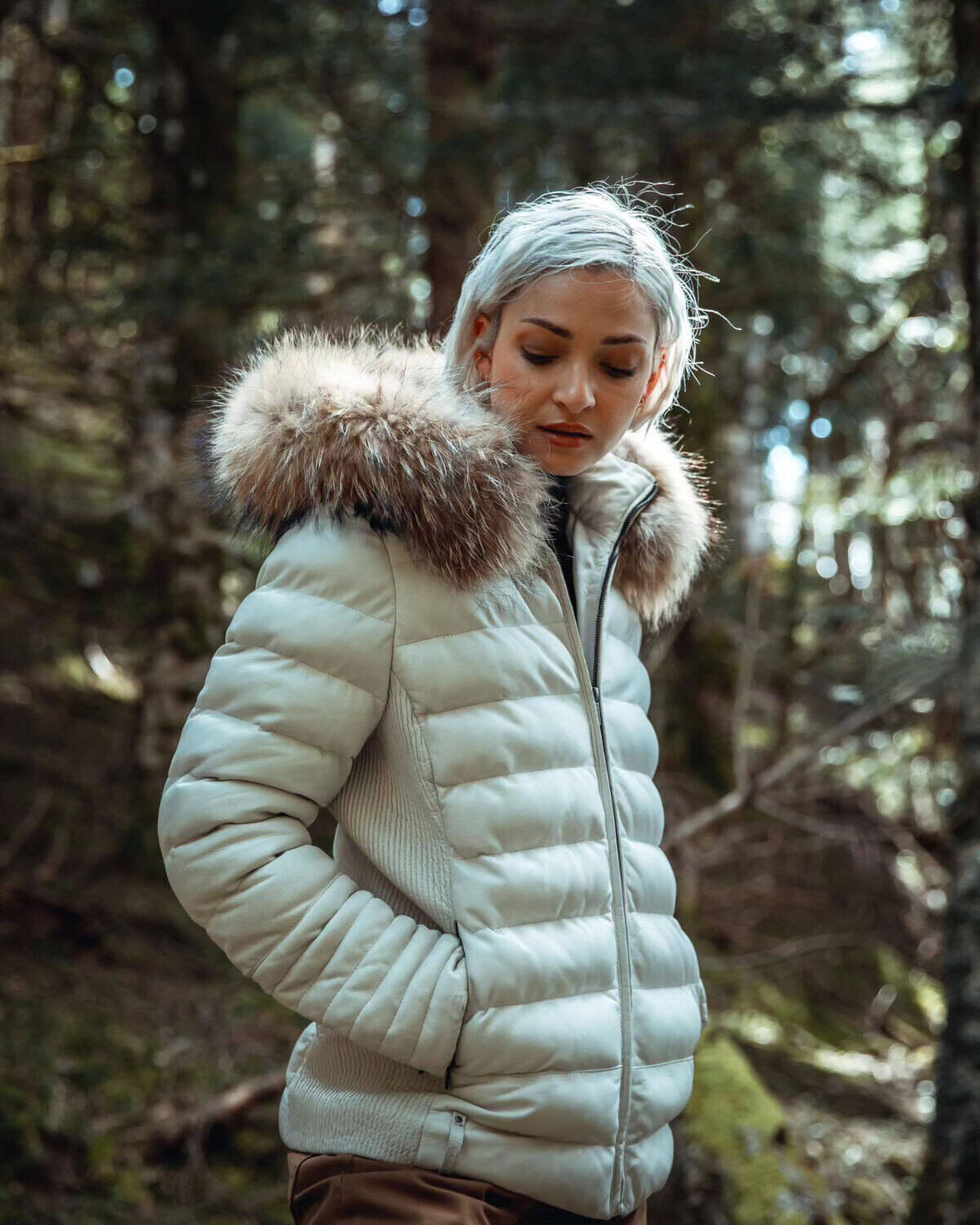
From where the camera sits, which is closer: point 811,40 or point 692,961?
point 692,961

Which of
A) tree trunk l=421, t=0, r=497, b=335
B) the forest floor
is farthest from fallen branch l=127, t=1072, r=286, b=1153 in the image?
tree trunk l=421, t=0, r=497, b=335

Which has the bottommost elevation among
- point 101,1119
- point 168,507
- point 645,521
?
point 101,1119

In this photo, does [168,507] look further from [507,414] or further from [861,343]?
[861,343]

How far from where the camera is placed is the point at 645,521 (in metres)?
2.28

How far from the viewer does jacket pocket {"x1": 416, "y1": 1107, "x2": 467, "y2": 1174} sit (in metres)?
1.57

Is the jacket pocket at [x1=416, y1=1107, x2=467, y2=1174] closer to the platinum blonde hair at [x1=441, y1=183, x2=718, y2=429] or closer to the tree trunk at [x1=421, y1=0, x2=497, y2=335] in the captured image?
the platinum blonde hair at [x1=441, y1=183, x2=718, y2=429]

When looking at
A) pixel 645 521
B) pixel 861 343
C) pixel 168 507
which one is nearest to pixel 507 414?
pixel 645 521

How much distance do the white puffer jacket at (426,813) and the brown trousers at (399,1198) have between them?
A: 1.0 inches

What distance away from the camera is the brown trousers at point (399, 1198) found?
5.04ft

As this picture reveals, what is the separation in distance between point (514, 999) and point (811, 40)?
Answer: 5288 mm

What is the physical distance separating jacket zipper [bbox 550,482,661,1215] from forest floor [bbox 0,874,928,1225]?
2.47m

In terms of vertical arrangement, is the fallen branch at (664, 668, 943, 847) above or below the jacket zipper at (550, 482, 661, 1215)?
below

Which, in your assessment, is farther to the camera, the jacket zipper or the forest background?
the forest background

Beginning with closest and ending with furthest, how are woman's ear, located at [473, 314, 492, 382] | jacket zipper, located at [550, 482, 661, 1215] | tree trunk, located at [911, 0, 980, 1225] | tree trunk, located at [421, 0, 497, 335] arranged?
jacket zipper, located at [550, 482, 661, 1215] < woman's ear, located at [473, 314, 492, 382] < tree trunk, located at [911, 0, 980, 1225] < tree trunk, located at [421, 0, 497, 335]
